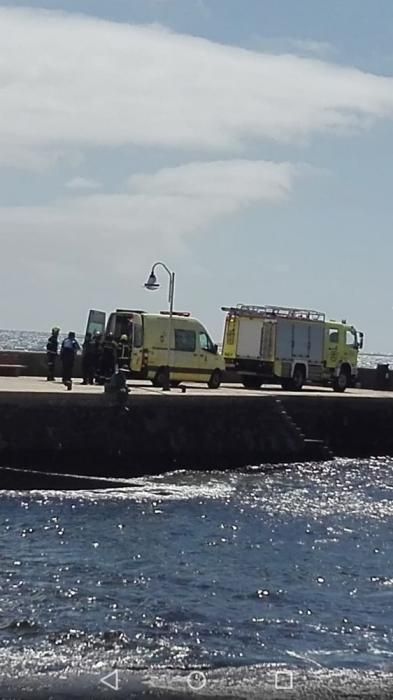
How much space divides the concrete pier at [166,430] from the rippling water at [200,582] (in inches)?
65.5

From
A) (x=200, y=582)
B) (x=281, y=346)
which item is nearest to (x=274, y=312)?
(x=281, y=346)

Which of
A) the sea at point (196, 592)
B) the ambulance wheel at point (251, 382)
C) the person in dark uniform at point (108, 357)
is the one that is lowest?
the sea at point (196, 592)

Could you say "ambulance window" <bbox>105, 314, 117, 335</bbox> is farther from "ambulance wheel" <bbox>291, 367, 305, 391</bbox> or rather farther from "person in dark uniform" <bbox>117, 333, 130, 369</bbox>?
"ambulance wheel" <bbox>291, 367, 305, 391</bbox>

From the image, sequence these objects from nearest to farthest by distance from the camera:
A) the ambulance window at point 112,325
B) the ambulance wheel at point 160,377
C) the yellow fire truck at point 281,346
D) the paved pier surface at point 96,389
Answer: the paved pier surface at point 96,389
the ambulance wheel at point 160,377
the ambulance window at point 112,325
the yellow fire truck at point 281,346

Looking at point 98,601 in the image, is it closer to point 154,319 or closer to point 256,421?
point 256,421

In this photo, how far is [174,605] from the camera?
697 inches

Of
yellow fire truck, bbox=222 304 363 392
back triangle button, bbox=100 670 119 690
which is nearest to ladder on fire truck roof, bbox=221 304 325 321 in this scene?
yellow fire truck, bbox=222 304 363 392

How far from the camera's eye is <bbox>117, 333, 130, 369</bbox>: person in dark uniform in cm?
→ 3834

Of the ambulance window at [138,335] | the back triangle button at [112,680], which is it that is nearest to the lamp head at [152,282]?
the ambulance window at [138,335]

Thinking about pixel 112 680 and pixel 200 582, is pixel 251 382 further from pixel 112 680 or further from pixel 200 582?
pixel 112 680

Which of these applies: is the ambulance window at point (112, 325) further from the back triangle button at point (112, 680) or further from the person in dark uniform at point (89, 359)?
the back triangle button at point (112, 680)

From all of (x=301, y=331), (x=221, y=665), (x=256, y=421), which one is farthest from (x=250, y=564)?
(x=301, y=331)

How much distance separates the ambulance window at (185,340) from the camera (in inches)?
1558

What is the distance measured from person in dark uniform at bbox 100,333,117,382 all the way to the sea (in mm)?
8707
